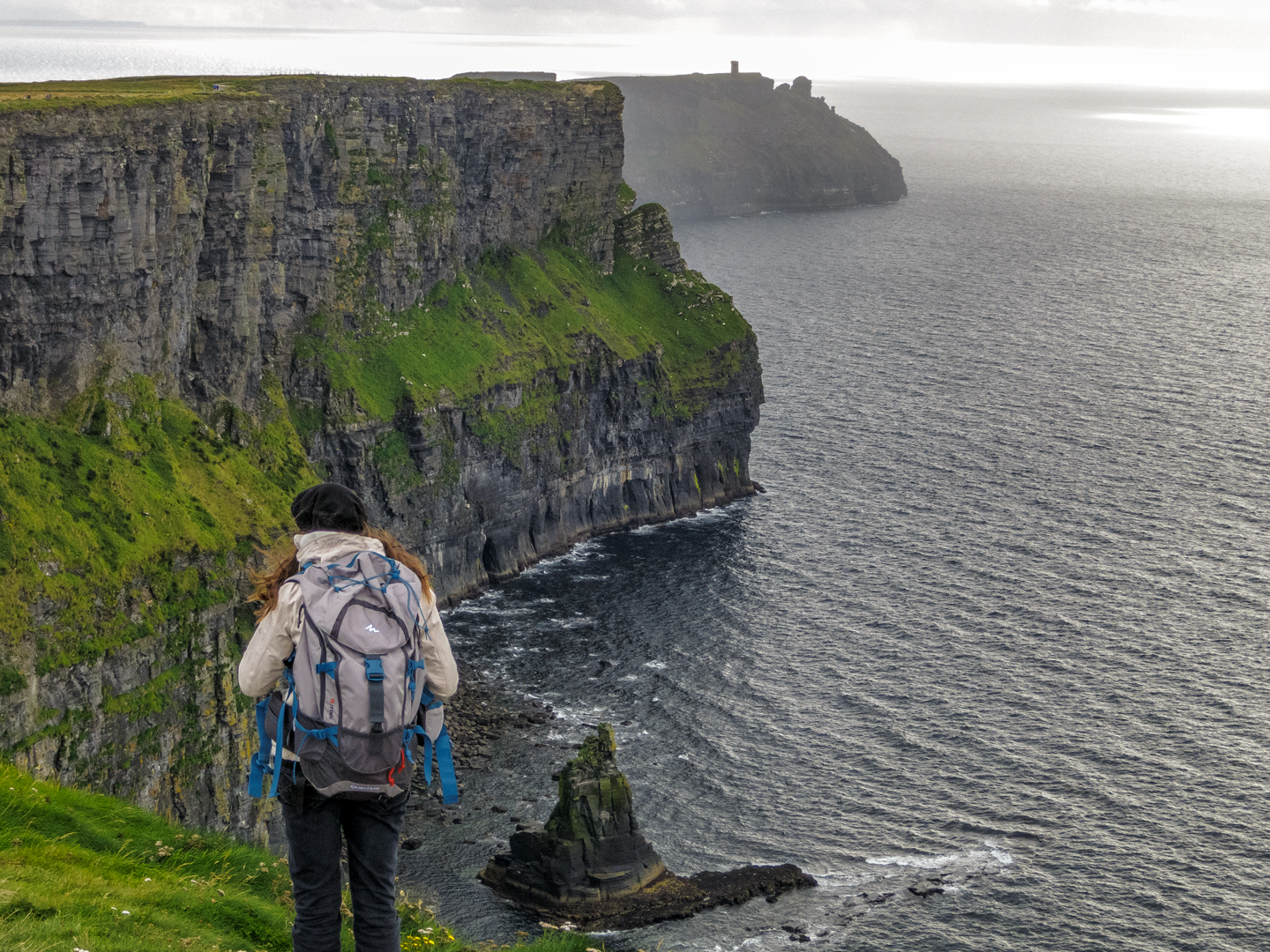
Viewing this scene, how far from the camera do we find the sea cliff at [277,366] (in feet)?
219

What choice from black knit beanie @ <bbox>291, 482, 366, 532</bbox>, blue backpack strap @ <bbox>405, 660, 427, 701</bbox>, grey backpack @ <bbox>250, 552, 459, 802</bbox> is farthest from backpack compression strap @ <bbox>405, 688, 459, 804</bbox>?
black knit beanie @ <bbox>291, 482, 366, 532</bbox>

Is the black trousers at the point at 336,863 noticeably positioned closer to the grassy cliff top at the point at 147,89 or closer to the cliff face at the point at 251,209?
the cliff face at the point at 251,209

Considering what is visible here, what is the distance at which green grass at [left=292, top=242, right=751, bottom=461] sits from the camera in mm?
110688

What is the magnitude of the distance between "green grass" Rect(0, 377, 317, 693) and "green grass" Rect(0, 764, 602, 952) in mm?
39458

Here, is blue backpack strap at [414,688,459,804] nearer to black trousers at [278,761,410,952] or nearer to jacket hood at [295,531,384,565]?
black trousers at [278,761,410,952]

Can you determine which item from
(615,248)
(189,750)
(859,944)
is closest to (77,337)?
(189,750)

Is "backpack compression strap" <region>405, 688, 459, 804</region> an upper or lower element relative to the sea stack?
upper

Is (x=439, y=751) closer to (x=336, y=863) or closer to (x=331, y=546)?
(x=336, y=863)

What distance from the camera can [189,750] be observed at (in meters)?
66.8

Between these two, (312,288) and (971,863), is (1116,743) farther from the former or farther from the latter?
(312,288)

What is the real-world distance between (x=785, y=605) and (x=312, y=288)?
146ft

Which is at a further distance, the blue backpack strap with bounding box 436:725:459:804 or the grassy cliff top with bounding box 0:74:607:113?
the grassy cliff top with bounding box 0:74:607:113

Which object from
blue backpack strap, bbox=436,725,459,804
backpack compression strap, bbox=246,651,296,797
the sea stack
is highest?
backpack compression strap, bbox=246,651,296,797

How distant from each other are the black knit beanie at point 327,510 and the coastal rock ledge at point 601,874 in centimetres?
5934
